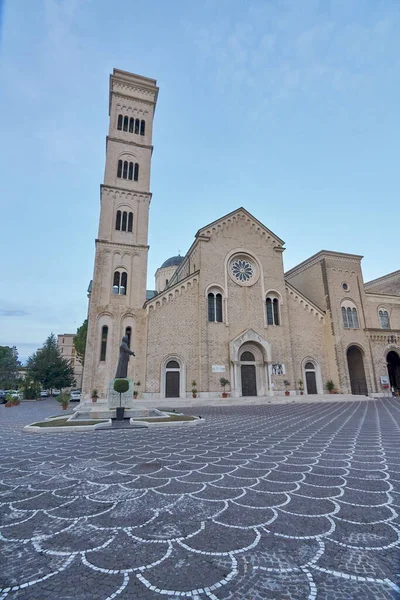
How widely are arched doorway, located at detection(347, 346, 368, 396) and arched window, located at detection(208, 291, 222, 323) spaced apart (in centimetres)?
1373

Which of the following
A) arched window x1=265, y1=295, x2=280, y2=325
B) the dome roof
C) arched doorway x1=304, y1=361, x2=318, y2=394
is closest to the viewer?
arched doorway x1=304, y1=361, x2=318, y2=394

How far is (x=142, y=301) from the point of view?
80.3 ft

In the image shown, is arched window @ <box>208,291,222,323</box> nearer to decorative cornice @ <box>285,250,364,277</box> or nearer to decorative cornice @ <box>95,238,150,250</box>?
decorative cornice @ <box>95,238,150,250</box>

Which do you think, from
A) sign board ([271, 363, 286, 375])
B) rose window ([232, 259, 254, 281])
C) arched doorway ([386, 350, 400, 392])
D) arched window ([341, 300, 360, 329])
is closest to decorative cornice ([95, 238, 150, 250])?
rose window ([232, 259, 254, 281])

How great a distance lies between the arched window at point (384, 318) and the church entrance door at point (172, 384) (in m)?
22.3

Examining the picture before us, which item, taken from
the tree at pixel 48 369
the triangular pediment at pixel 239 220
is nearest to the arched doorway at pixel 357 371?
the triangular pediment at pixel 239 220

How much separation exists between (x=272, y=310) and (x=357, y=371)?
1111cm

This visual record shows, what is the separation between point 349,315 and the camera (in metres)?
28.8

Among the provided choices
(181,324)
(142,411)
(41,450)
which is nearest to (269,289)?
(181,324)

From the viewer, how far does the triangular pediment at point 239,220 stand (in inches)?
1043

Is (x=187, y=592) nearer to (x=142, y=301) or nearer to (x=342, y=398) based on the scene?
(x=142, y=301)

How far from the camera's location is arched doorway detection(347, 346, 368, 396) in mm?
28008

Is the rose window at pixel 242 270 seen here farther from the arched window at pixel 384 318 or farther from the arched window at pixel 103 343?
the arched window at pixel 384 318

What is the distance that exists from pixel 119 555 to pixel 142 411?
12760 mm
